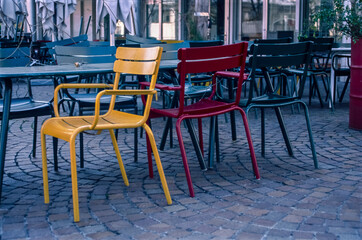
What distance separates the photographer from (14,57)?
16.5 ft

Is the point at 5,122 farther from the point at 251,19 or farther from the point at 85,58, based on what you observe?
the point at 251,19

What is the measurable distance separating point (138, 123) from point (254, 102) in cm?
118

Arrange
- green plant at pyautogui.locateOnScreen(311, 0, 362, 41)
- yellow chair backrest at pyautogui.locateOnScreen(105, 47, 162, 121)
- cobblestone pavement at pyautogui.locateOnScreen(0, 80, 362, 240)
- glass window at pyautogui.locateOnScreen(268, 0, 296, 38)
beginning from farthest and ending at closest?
glass window at pyautogui.locateOnScreen(268, 0, 296, 38) → green plant at pyautogui.locateOnScreen(311, 0, 362, 41) → yellow chair backrest at pyautogui.locateOnScreen(105, 47, 162, 121) → cobblestone pavement at pyautogui.locateOnScreen(0, 80, 362, 240)

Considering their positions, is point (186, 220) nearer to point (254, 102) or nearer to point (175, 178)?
point (175, 178)

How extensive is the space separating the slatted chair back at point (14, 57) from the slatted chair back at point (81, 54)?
324 millimetres

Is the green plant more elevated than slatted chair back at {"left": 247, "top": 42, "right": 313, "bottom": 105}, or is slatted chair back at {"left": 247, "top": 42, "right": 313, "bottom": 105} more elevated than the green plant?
the green plant

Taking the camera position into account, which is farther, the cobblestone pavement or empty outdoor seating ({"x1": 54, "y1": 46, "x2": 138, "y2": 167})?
empty outdoor seating ({"x1": 54, "y1": 46, "x2": 138, "y2": 167})

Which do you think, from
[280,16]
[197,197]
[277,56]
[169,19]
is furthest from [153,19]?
[197,197]

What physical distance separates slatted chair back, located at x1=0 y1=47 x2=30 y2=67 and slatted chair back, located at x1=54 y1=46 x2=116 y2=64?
0.32 m

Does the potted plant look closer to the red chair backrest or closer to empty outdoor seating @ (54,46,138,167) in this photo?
the red chair backrest

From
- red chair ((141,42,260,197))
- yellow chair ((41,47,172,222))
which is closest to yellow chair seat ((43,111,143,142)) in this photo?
yellow chair ((41,47,172,222))

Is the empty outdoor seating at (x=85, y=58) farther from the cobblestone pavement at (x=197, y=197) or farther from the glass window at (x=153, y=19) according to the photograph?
the glass window at (x=153, y=19)

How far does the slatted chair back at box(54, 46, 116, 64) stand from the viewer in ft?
17.6

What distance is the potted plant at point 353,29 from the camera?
223 inches
